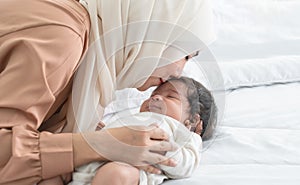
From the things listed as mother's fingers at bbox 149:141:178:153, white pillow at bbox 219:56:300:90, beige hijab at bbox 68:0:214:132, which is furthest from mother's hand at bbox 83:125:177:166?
white pillow at bbox 219:56:300:90

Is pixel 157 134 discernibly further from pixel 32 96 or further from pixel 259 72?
pixel 259 72

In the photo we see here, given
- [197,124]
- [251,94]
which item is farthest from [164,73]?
[251,94]

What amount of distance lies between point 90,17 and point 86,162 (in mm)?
323

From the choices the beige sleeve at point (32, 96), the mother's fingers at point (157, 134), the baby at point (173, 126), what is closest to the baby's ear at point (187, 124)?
the baby at point (173, 126)

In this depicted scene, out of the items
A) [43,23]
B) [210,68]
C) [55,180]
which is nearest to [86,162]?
[55,180]

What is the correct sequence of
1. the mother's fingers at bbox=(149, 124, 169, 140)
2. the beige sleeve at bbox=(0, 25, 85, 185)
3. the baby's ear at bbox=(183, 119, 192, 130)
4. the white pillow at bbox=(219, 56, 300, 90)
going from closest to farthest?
1. the beige sleeve at bbox=(0, 25, 85, 185)
2. the mother's fingers at bbox=(149, 124, 169, 140)
3. the baby's ear at bbox=(183, 119, 192, 130)
4. the white pillow at bbox=(219, 56, 300, 90)

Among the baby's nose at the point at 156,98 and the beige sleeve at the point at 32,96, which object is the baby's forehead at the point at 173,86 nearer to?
the baby's nose at the point at 156,98

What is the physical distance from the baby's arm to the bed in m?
0.02

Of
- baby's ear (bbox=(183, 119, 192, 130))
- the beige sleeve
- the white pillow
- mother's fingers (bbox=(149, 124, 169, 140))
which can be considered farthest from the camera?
the white pillow

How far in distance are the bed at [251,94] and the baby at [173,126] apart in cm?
3

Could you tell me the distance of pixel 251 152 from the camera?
1399 mm

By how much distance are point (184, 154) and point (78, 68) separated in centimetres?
31

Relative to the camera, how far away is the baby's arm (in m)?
1.23

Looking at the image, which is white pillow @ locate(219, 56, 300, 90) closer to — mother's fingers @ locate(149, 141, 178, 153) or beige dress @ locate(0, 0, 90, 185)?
mother's fingers @ locate(149, 141, 178, 153)
